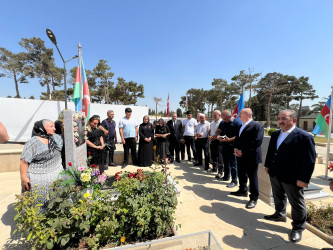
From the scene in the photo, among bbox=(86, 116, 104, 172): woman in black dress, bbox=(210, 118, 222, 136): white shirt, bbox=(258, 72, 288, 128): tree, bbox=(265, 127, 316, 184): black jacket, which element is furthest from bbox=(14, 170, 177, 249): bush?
bbox=(258, 72, 288, 128): tree

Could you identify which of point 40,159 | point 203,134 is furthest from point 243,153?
point 40,159

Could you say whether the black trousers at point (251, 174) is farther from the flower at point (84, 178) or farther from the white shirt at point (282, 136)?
the flower at point (84, 178)

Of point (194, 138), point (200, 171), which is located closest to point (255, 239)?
point (200, 171)

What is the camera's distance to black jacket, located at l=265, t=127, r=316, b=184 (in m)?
1.98

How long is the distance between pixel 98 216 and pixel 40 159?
1.12 metres

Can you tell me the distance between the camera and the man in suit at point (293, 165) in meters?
1.99

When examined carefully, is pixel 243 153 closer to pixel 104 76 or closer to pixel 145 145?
pixel 145 145

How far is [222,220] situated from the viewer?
251 cm

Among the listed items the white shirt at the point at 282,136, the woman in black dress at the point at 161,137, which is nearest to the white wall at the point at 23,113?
the woman in black dress at the point at 161,137

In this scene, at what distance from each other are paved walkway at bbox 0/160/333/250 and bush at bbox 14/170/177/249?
612 millimetres

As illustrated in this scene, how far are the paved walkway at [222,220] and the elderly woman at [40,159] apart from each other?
79cm

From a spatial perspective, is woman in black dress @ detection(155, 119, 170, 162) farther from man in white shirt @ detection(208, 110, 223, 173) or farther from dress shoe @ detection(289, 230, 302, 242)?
dress shoe @ detection(289, 230, 302, 242)

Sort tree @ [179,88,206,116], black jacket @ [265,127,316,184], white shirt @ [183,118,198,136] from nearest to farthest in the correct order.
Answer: black jacket @ [265,127,316,184] → white shirt @ [183,118,198,136] → tree @ [179,88,206,116]

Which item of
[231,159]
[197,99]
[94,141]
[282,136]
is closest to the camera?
[282,136]
